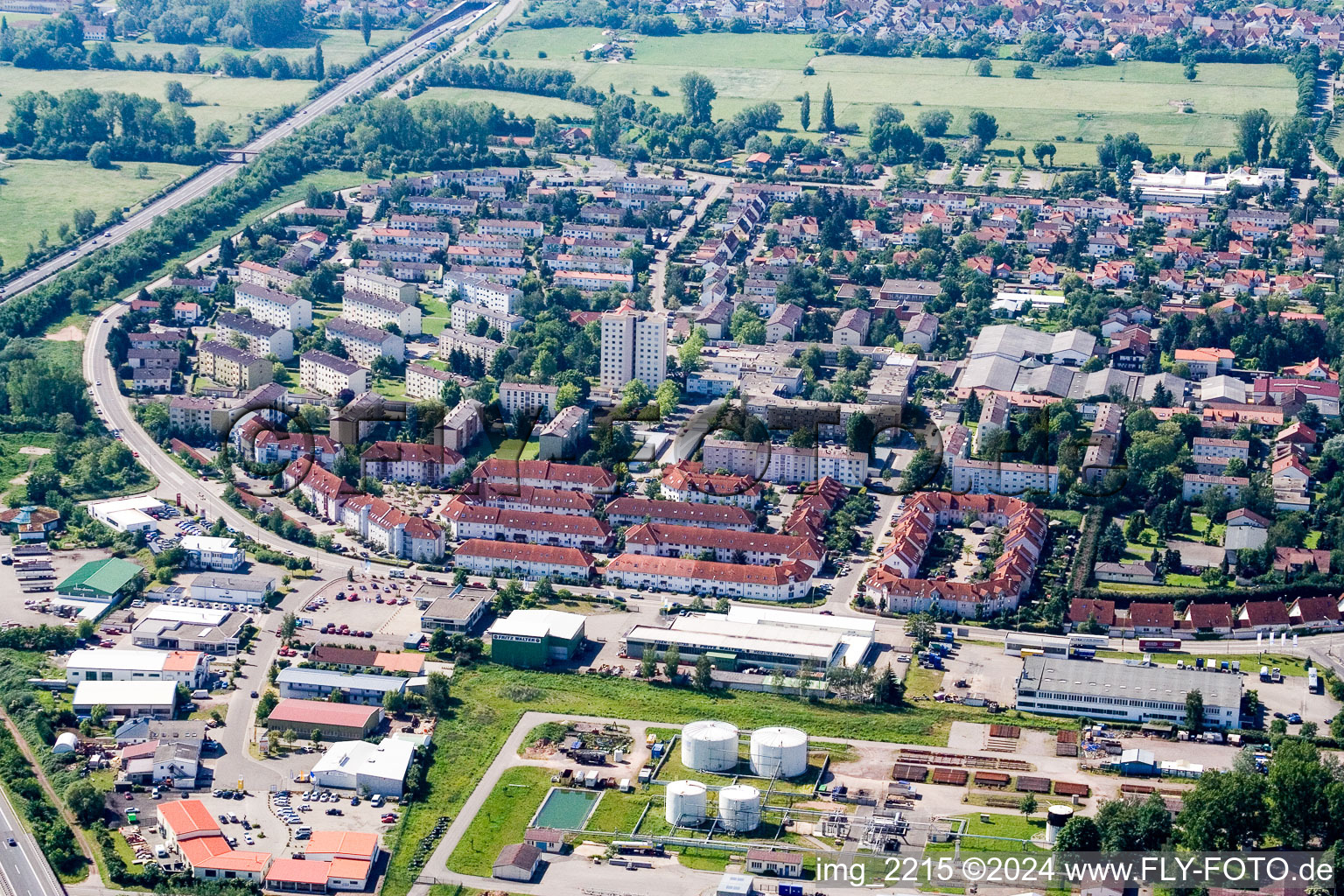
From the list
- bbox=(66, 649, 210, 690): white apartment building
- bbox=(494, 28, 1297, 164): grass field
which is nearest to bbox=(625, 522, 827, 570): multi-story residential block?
bbox=(66, 649, 210, 690): white apartment building

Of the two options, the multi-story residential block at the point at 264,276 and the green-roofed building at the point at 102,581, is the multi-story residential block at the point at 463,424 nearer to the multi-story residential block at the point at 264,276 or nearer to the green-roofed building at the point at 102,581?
the green-roofed building at the point at 102,581

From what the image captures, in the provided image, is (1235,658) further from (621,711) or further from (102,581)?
(102,581)

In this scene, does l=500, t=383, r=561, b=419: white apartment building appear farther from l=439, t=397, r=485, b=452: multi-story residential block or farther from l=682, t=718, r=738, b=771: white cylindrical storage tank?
l=682, t=718, r=738, b=771: white cylindrical storage tank

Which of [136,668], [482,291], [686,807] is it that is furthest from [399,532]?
[482,291]

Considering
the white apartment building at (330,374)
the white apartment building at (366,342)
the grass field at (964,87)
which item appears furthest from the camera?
Answer: the grass field at (964,87)

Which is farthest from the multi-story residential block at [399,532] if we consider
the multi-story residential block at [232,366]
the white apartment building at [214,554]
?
the multi-story residential block at [232,366]

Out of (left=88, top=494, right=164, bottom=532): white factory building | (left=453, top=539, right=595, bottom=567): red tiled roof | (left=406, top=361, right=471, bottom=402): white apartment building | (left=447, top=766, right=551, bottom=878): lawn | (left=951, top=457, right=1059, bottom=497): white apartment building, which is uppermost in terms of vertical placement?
(left=406, top=361, right=471, bottom=402): white apartment building

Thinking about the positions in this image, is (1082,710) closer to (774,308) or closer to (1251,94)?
(774,308)
